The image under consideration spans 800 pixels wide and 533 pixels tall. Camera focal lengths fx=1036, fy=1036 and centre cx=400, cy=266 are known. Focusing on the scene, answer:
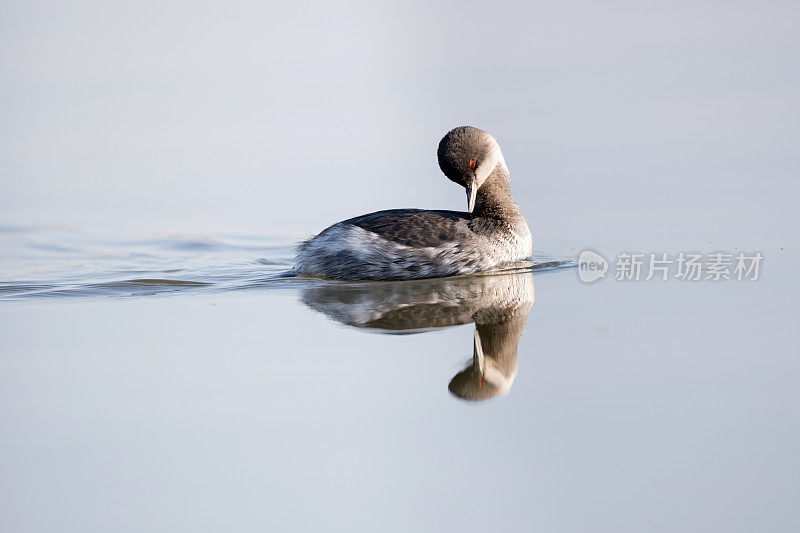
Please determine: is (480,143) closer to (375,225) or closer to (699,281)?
(375,225)

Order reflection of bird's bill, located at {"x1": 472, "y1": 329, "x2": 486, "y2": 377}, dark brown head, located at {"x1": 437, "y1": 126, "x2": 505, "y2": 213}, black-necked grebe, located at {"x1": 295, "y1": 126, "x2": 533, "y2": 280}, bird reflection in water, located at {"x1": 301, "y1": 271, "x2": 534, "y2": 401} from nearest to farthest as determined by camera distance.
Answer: bird reflection in water, located at {"x1": 301, "y1": 271, "x2": 534, "y2": 401}
reflection of bird's bill, located at {"x1": 472, "y1": 329, "x2": 486, "y2": 377}
black-necked grebe, located at {"x1": 295, "y1": 126, "x2": 533, "y2": 280}
dark brown head, located at {"x1": 437, "y1": 126, "x2": 505, "y2": 213}

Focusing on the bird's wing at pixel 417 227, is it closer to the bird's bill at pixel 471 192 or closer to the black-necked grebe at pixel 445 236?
the black-necked grebe at pixel 445 236

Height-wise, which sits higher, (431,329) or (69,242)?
(69,242)

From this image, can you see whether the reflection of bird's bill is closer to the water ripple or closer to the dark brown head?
the water ripple

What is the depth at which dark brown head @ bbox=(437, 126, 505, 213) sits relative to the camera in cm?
930

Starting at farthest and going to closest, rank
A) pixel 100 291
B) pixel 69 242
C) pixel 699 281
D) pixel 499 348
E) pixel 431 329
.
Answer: pixel 69 242
pixel 100 291
pixel 699 281
pixel 431 329
pixel 499 348

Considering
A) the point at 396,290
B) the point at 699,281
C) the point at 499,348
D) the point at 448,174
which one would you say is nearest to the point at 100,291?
the point at 396,290

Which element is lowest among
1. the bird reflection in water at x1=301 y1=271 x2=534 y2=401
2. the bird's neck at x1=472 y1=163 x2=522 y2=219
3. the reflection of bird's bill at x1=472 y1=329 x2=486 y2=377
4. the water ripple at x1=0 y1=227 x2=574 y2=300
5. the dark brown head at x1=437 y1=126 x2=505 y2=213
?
the reflection of bird's bill at x1=472 y1=329 x2=486 y2=377

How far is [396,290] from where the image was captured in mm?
8648

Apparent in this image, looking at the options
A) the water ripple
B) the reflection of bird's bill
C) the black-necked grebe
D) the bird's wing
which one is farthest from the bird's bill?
the reflection of bird's bill

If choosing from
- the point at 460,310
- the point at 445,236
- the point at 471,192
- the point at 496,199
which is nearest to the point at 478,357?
Result: the point at 460,310

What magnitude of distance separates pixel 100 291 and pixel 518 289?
369 centimetres

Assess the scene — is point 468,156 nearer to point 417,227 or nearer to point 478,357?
point 417,227

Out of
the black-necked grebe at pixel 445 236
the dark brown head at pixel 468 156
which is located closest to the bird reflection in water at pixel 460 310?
the black-necked grebe at pixel 445 236
